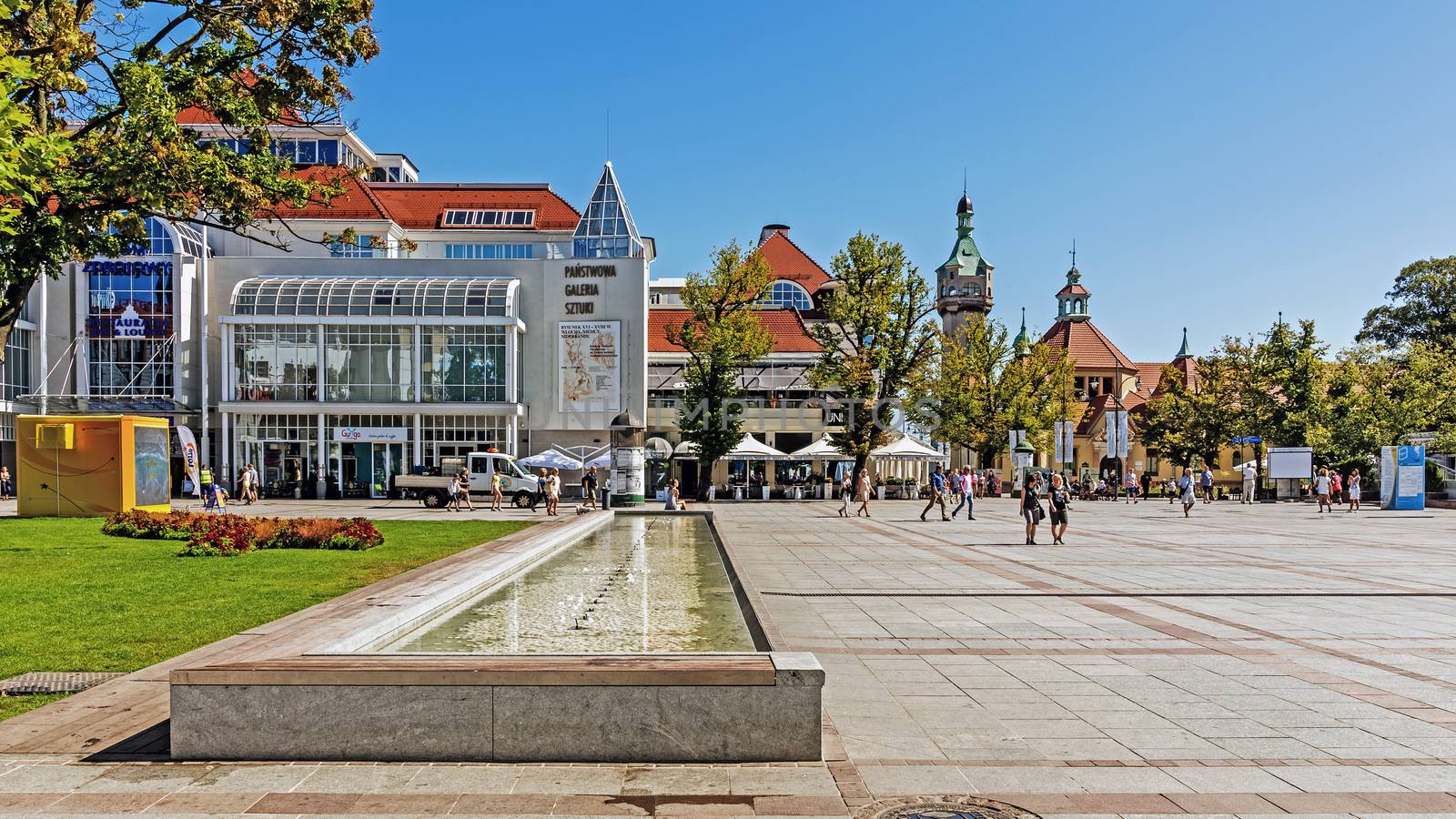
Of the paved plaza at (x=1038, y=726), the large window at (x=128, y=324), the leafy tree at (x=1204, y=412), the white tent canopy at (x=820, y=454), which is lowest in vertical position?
the paved plaza at (x=1038, y=726)

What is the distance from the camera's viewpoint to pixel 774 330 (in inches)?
2394

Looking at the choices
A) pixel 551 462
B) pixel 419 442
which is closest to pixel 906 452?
pixel 551 462

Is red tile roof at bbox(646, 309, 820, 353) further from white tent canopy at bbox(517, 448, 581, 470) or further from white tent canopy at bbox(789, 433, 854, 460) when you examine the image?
white tent canopy at bbox(517, 448, 581, 470)

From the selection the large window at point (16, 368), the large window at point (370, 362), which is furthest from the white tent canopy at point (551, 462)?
the large window at point (16, 368)

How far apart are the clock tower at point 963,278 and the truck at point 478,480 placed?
66.2 meters

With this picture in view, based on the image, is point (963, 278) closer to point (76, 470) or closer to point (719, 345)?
point (719, 345)

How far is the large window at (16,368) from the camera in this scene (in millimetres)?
44062

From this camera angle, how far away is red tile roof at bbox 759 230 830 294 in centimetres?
7212

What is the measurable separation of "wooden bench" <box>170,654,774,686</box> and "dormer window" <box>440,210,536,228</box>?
178 feet

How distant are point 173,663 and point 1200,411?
62719 millimetres

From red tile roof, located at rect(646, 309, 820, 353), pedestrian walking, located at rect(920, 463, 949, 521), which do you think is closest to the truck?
pedestrian walking, located at rect(920, 463, 949, 521)

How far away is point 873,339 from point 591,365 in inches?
573

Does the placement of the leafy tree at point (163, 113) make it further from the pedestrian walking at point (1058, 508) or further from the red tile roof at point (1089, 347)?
the red tile roof at point (1089, 347)

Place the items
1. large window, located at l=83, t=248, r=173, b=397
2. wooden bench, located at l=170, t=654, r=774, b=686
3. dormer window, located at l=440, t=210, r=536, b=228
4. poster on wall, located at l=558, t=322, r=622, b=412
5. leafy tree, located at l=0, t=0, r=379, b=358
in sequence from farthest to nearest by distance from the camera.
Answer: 1. dormer window, located at l=440, t=210, r=536, b=228
2. poster on wall, located at l=558, t=322, r=622, b=412
3. large window, located at l=83, t=248, r=173, b=397
4. leafy tree, located at l=0, t=0, r=379, b=358
5. wooden bench, located at l=170, t=654, r=774, b=686
